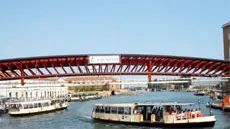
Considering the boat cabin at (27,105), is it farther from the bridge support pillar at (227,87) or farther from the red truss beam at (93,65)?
the bridge support pillar at (227,87)

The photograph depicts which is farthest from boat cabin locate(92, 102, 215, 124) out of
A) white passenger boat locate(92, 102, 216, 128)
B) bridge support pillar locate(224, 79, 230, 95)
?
bridge support pillar locate(224, 79, 230, 95)

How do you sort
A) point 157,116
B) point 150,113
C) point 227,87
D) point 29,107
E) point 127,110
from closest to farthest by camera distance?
point 157,116 < point 150,113 < point 127,110 < point 29,107 < point 227,87

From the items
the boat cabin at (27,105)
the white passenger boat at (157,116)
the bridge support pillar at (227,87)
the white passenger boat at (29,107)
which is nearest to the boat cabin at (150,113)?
the white passenger boat at (157,116)

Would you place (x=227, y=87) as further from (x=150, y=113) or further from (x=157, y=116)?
(x=157, y=116)

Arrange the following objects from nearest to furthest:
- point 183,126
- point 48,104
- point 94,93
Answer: point 183,126, point 48,104, point 94,93

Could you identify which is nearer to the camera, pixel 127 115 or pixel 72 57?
pixel 127 115

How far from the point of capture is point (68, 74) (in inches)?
1833

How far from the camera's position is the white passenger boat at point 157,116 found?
35.1 meters

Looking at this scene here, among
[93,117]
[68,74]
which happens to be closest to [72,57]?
[68,74]

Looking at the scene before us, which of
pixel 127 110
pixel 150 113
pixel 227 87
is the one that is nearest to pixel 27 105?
pixel 127 110

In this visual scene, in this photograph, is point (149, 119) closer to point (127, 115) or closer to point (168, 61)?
point (127, 115)

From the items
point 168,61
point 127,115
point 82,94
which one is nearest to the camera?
point 127,115

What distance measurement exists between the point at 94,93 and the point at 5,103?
9282cm

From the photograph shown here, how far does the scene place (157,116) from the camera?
122 feet
